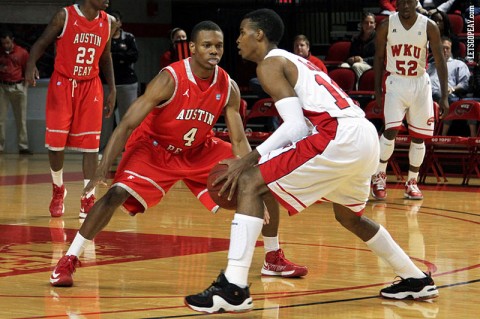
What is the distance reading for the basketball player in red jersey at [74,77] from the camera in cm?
893

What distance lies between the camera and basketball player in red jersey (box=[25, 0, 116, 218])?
8930 mm

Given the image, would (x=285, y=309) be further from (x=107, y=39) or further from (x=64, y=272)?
(x=107, y=39)

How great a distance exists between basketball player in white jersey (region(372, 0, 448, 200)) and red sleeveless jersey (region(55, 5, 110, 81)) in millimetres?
3018

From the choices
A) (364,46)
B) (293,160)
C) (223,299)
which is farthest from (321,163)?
(364,46)

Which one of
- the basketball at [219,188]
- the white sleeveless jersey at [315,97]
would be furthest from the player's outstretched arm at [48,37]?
the white sleeveless jersey at [315,97]

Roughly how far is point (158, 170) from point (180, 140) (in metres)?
0.23

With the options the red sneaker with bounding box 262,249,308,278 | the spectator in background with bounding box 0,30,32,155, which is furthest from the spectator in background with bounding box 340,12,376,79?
the red sneaker with bounding box 262,249,308,278

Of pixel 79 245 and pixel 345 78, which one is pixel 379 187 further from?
pixel 79 245

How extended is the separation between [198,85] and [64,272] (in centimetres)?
135

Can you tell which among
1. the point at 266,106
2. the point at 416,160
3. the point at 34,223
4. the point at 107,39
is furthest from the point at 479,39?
the point at 34,223

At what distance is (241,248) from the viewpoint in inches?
198

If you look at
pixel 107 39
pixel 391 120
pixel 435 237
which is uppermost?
pixel 107 39

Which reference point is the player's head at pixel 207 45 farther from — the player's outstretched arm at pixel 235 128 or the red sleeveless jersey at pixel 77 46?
the red sleeveless jersey at pixel 77 46

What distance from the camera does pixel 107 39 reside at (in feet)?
29.9
